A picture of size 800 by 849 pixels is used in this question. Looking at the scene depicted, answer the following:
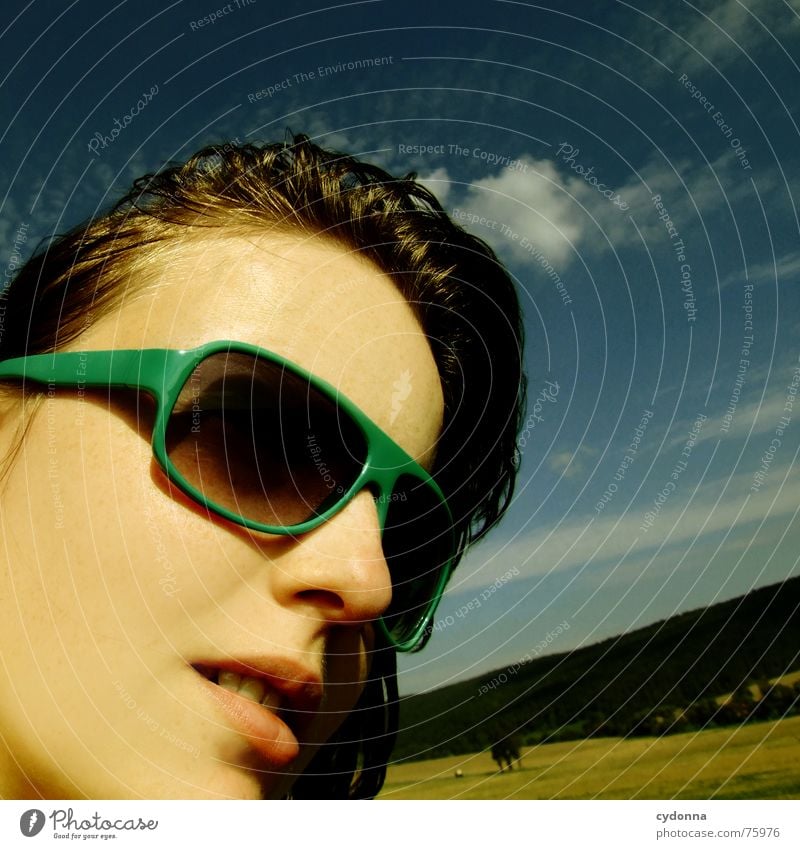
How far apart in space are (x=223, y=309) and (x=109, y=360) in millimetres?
161

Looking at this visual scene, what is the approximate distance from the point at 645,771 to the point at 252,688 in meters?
0.69

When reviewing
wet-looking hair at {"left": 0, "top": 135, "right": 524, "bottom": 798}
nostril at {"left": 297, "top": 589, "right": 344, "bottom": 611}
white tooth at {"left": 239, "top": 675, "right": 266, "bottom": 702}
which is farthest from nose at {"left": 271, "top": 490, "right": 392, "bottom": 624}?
wet-looking hair at {"left": 0, "top": 135, "right": 524, "bottom": 798}

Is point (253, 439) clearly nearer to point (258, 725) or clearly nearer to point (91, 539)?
point (91, 539)

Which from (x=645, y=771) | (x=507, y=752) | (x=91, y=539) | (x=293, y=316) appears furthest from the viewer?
(x=507, y=752)

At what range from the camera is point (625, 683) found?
47.5 inches

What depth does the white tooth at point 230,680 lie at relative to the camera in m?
0.77

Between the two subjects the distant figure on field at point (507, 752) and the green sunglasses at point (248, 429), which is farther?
the distant figure on field at point (507, 752)

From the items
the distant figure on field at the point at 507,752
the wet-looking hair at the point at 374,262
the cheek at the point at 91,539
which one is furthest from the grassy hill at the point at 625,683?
the cheek at the point at 91,539

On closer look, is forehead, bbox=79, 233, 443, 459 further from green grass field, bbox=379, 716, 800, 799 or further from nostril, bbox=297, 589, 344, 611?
green grass field, bbox=379, 716, 800, 799

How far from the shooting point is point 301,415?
82 centimetres

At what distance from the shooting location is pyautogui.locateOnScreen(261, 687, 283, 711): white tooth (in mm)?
803

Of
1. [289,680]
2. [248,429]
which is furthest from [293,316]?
[289,680]

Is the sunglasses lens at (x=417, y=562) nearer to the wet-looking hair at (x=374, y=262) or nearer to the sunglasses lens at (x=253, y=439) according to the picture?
the wet-looking hair at (x=374, y=262)
